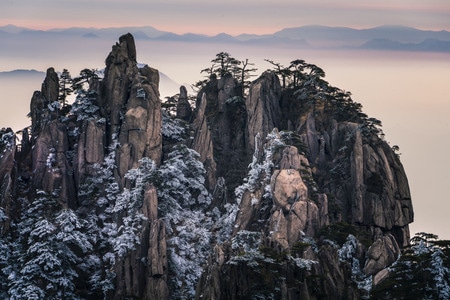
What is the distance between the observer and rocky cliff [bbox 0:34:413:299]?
8056 cm

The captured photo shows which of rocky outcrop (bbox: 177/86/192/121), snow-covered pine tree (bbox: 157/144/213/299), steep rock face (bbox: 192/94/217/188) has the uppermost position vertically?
rocky outcrop (bbox: 177/86/192/121)

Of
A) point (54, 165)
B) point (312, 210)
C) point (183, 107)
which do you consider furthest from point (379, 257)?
point (183, 107)

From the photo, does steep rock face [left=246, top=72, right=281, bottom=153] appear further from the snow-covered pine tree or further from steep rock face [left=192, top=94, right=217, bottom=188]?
the snow-covered pine tree

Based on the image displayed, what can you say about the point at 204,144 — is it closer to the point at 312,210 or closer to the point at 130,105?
the point at 130,105

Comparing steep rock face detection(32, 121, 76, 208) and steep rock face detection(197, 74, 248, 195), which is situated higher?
steep rock face detection(197, 74, 248, 195)

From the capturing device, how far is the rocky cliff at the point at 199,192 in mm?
80562

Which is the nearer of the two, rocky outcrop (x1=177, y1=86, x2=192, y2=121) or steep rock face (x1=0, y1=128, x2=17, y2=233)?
steep rock face (x1=0, y1=128, x2=17, y2=233)

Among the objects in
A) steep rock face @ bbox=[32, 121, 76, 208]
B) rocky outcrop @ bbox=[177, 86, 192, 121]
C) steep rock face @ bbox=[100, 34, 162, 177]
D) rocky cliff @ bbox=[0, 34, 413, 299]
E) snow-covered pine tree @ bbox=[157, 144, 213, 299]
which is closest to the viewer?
rocky cliff @ bbox=[0, 34, 413, 299]

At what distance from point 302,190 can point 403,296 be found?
53.8ft

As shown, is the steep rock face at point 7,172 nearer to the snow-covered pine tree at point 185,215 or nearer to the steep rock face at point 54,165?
the steep rock face at point 54,165

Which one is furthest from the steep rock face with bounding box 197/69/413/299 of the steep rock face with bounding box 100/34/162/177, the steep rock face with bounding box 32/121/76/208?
the steep rock face with bounding box 32/121/76/208

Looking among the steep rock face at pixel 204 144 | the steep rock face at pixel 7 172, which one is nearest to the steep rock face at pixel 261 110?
the steep rock face at pixel 204 144

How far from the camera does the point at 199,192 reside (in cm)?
9406

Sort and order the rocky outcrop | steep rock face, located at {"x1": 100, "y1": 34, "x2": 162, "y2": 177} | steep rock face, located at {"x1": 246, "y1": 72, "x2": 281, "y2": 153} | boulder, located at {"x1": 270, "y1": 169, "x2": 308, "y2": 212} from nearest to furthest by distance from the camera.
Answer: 1. boulder, located at {"x1": 270, "y1": 169, "x2": 308, "y2": 212}
2. steep rock face, located at {"x1": 100, "y1": 34, "x2": 162, "y2": 177}
3. steep rock face, located at {"x1": 246, "y1": 72, "x2": 281, "y2": 153}
4. the rocky outcrop
